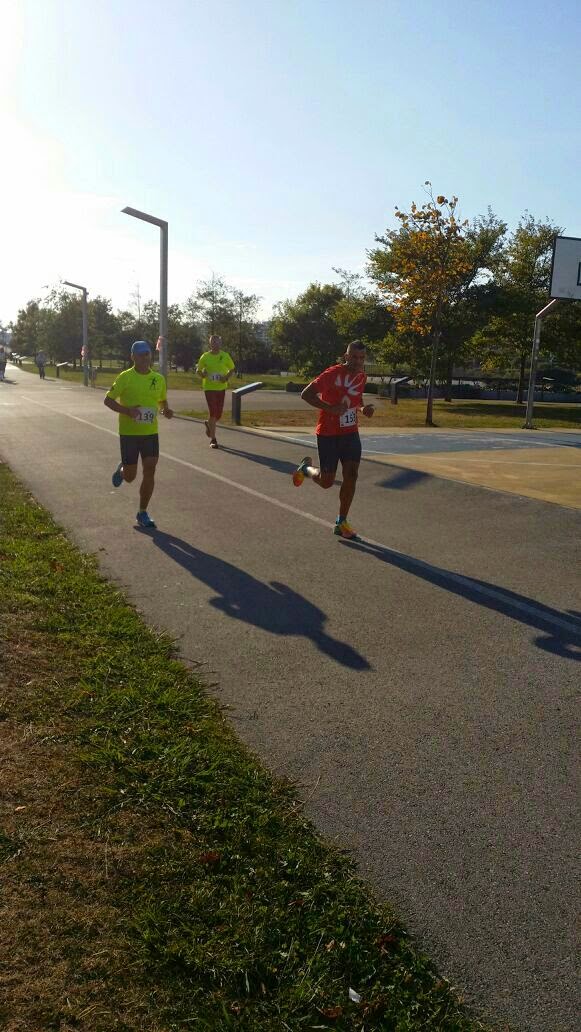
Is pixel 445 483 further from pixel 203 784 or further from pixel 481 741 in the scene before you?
pixel 203 784

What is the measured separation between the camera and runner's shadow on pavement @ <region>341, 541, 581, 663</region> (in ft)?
17.5

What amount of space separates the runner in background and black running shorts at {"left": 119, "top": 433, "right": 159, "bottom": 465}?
1.67m

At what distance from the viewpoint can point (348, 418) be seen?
837 cm

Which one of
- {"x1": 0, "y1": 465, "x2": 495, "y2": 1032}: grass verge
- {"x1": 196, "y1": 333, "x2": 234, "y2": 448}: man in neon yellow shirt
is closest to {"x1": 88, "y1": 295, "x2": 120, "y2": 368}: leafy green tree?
{"x1": 196, "y1": 333, "x2": 234, "y2": 448}: man in neon yellow shirt

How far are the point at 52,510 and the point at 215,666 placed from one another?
506 cm

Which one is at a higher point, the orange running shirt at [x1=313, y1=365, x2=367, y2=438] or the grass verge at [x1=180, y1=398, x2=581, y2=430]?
the orange running shirt at [x1=313, y1=365, x2=367, y2=438]

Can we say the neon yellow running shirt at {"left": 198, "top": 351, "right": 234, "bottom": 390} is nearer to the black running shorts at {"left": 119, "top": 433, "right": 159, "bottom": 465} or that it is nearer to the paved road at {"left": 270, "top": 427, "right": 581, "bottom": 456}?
the paved road at {"left": 270, "top": 427, "right": 581, "bottom": 456}

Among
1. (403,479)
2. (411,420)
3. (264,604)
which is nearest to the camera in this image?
(264,604)

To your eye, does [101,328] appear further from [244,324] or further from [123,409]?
[123,409]

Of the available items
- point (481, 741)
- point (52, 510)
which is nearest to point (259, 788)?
point (481, 741)

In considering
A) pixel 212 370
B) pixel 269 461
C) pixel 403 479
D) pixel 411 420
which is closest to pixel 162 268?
pixel 411 420

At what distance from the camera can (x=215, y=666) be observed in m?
4.79

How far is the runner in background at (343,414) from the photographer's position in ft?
27.2

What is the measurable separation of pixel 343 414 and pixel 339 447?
0.36m
